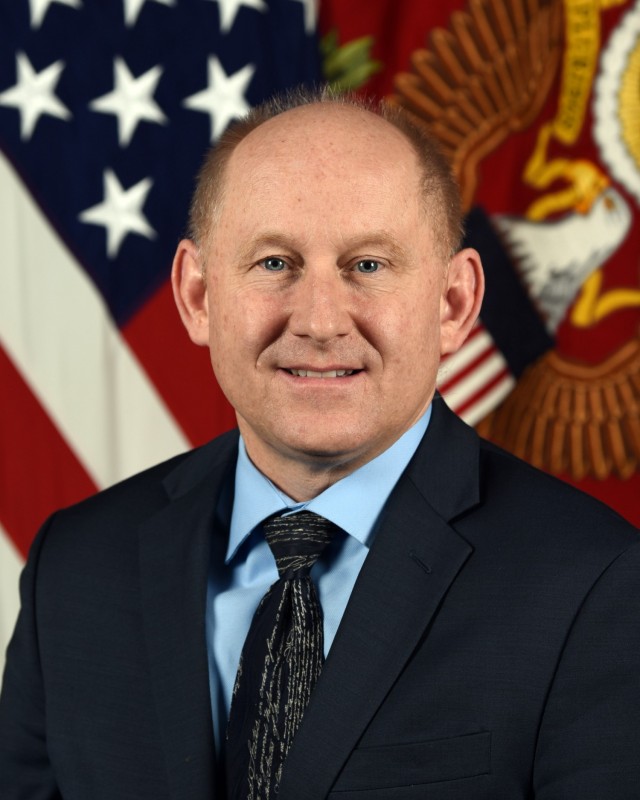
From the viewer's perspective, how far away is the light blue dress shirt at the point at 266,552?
1557 millimetres

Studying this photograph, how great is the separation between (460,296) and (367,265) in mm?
226

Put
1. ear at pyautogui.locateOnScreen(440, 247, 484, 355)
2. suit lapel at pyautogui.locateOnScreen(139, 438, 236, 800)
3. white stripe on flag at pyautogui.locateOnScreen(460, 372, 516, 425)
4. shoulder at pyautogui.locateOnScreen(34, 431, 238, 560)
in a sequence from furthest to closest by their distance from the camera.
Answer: white stripe on flag at pyautogui.locateOnScreen(460, 372, 516, 425), shoulder at pyautogui.locateOnScreen(34, 431, 238, 560), ear at pyautogui.locateOnScreen(440, 247, 484, 355), suit lapel at pyautogui.locateOnScreen(139, 438, 236, 800)

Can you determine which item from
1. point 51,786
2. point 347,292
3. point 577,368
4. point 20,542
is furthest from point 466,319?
point 20,542

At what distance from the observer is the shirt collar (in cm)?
155

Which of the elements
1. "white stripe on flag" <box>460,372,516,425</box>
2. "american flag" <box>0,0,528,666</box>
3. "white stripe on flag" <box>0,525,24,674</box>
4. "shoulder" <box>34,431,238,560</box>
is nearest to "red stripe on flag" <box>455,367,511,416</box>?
"white stripe on flag" <box>460,372,516,425</box>

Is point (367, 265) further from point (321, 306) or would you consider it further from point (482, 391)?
point (482, 391)

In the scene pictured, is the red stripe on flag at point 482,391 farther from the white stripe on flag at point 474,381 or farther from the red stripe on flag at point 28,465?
the red stripe on flag at point 28,465

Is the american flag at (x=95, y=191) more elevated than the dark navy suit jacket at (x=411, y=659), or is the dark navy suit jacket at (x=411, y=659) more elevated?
the american flag at (x=95, y=191)

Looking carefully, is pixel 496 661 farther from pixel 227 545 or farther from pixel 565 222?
pixel 565 222

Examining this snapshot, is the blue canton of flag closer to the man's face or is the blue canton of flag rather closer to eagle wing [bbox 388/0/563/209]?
eagle wing [bbox 388/0/563/209]

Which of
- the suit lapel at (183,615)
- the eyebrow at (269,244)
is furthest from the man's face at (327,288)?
the suit lapel at (183,615)

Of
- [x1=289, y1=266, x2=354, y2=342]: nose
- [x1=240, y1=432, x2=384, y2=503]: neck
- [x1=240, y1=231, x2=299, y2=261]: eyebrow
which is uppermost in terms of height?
[x1=240, y1=231, x2=299, y2=261]: eyebrow

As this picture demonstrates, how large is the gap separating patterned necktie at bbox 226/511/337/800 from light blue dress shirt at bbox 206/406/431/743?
28 millimetres

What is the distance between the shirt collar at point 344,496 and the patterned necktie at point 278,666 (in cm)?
3
